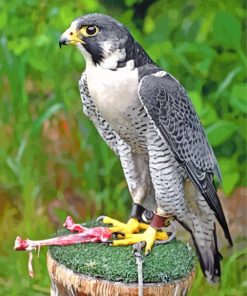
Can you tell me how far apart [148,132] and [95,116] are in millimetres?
238

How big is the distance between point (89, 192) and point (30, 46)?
2.41ft

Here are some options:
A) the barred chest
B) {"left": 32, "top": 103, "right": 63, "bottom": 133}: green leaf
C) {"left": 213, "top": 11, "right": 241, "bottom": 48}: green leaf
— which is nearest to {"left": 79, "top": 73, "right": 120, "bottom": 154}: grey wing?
the barred chest

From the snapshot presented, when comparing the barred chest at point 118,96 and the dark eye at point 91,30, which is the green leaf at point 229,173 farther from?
the dark eye at point 91,30

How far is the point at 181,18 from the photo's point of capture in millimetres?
3994

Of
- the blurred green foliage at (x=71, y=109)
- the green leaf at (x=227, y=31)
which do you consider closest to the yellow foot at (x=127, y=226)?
the blurred green foliage at (x=71, y=109)

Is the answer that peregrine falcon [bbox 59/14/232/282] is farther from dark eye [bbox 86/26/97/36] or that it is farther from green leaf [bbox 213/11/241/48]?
green leaf [bbox 213/11/241/48]

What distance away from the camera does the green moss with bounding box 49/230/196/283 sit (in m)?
1.95

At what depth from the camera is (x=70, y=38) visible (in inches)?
74.9

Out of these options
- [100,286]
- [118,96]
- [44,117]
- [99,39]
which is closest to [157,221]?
[100,286]

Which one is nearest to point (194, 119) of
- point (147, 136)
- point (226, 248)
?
point (147, 136)

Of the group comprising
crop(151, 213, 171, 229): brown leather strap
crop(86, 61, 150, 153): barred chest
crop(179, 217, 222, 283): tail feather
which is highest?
crop(86, 61, 150, 153): barred chest

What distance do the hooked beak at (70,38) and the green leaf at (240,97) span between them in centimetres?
138

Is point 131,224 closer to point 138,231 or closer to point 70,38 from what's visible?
point 138,231

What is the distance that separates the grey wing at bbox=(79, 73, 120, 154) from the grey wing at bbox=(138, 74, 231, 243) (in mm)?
229
